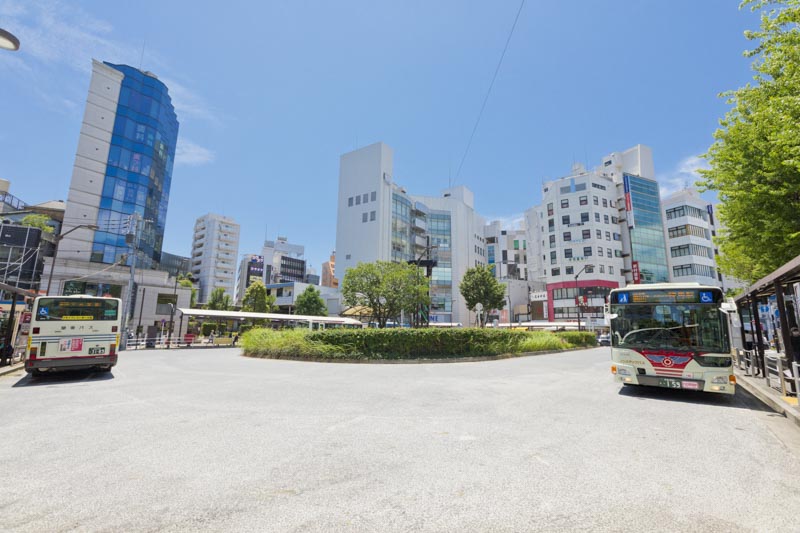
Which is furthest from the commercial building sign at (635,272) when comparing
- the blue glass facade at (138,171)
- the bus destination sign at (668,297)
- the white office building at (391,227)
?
the blue glass facade at (138,171)

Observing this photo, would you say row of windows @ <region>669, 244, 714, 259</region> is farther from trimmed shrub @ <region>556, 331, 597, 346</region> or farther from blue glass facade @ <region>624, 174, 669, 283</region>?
trimmed shrub @ <region>556, 331, 597, 346</region>

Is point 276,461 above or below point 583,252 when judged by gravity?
below

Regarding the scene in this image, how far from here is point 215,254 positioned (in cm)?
9556

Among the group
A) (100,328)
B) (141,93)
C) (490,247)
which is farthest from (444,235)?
(100,328)

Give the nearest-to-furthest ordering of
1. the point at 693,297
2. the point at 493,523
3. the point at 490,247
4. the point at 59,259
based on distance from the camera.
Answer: the point at 493,523
the point at 693,297
the point at 59,259
the point at 490,247

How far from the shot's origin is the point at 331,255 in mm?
110562

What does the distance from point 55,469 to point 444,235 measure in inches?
2728

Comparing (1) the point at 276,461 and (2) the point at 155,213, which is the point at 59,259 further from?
(1) the point at 276,461

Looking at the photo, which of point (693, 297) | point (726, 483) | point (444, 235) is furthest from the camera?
point (444, 235)

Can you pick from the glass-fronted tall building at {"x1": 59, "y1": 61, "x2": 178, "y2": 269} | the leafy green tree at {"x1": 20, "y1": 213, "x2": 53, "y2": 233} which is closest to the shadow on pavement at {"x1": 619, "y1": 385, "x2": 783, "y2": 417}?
the glass-fronted tall building at {"x1": 59, "y1": 61, "x2": 178, "y2": 269}

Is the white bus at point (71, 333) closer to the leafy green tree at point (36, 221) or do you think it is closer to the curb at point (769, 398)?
the curb at point (769, 398)

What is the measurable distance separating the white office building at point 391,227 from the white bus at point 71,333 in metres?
46.9

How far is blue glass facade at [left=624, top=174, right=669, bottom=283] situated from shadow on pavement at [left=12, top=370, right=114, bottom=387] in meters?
68.0

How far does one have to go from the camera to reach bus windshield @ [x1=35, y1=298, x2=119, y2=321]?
1134 cm
